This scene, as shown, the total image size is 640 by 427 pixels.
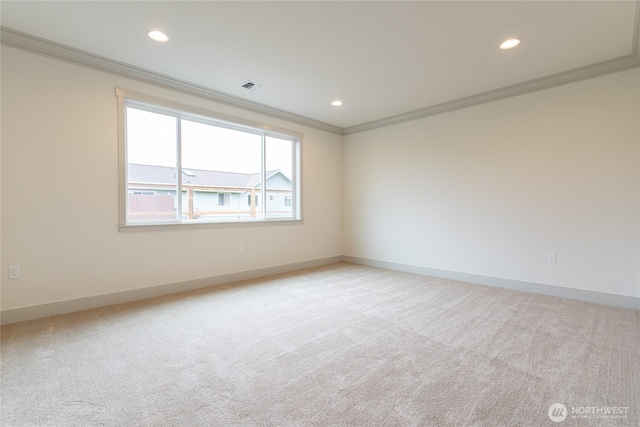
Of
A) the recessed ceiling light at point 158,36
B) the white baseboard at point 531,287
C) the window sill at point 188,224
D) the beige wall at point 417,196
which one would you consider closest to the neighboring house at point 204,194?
the window sill at point 188,224

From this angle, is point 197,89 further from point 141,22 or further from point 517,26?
point 517,26

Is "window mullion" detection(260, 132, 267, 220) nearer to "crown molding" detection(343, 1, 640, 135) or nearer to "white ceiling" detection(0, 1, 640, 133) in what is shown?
"white ceiling" detection(0, 1, 640, 133)

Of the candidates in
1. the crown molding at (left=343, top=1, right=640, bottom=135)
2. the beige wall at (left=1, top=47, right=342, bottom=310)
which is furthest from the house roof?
the crown molding at (left=343, top=1, right=640, bottom=135)

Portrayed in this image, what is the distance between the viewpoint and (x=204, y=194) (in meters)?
4.15

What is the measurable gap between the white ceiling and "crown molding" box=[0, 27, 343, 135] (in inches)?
2.8

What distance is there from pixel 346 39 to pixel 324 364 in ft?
9.27

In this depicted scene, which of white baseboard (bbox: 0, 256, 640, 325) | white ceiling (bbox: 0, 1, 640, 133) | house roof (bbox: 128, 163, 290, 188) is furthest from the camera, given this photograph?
house roof (bbox: 128, 163, 290, 188)

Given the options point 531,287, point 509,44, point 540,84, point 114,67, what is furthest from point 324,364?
point 540,84

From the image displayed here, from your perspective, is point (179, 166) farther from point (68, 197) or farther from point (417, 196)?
point (417, 196)

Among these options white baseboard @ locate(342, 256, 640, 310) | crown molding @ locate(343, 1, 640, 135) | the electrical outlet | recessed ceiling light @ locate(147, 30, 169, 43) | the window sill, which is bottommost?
white baseboard @ locate(342, 256, 640, 310)

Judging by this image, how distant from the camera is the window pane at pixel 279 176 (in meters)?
4.99

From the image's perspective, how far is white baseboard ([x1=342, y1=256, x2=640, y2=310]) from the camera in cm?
321

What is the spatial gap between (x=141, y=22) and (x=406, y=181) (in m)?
4.10

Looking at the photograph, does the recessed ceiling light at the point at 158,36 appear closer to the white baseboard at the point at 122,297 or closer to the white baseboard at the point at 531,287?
the white baseboard at the point at 122,297
